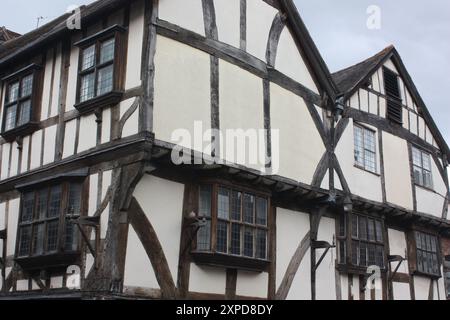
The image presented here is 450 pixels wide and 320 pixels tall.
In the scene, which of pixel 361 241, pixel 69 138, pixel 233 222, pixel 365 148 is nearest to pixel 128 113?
pixel 69 138

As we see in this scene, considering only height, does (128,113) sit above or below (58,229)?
above

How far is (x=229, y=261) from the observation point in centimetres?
1129

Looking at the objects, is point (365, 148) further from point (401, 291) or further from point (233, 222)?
point (233, 222)

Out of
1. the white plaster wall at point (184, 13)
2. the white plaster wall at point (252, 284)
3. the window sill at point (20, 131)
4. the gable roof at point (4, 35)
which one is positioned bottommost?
the white plaster wall at point (252, 284)

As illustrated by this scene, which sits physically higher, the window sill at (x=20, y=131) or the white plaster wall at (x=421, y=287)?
the window sill at (x=20, y=131)

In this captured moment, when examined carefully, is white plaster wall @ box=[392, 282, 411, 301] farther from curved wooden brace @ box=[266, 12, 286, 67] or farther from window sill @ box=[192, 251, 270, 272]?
curved wooden brace @ box=[266, 12, 286, 67]

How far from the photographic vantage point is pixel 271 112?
43.5ft

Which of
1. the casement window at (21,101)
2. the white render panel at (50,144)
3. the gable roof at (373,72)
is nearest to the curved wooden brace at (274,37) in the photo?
the gable roof at (373,72)

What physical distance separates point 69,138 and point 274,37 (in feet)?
17.5

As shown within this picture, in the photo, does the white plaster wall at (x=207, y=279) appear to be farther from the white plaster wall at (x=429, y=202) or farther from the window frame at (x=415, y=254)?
the white plaster wall at (x=429, y=202)

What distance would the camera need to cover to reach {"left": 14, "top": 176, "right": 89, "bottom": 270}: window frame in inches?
424

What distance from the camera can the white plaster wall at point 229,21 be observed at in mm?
12545

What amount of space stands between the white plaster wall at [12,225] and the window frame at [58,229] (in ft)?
1.57
